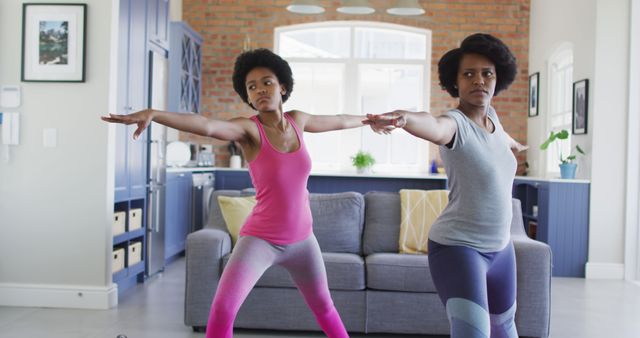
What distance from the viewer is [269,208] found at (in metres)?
2.43

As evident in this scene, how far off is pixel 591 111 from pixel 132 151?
4.17 m

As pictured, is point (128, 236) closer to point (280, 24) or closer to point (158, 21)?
point (158, 21)

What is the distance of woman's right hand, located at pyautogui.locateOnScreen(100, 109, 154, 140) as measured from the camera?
1935mm

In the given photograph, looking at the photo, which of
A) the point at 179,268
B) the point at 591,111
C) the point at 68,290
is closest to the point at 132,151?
the point at 68,290

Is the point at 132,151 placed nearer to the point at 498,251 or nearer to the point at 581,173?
the point at 498,251

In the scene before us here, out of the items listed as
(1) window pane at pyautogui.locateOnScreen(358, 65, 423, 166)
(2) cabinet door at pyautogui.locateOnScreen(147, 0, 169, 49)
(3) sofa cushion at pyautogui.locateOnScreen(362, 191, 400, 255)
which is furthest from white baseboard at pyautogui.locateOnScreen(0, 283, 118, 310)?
(1) window pane at pyautogui.locateOnScreen(358, 65, 423, 166)

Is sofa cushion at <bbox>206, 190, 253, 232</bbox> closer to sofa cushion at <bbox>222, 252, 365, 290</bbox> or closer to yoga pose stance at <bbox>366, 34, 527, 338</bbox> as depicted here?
sofa cushion at <bbox>222, 252, 365, 290</bbox>

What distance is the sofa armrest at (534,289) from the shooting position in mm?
3643

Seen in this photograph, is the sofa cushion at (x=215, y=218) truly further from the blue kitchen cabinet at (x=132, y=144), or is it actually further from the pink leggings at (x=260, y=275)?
the pink leggings at (x=260, y=275)

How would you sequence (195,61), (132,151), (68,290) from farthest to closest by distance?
(195,61), (132,151), (68,290)

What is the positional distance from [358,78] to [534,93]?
227 centimetres

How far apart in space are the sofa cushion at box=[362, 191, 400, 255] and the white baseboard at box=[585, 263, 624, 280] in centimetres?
268

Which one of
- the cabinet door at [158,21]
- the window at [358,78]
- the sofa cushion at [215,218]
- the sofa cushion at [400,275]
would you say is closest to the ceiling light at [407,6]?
the window at [358,78]

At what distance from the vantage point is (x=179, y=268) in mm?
6176
